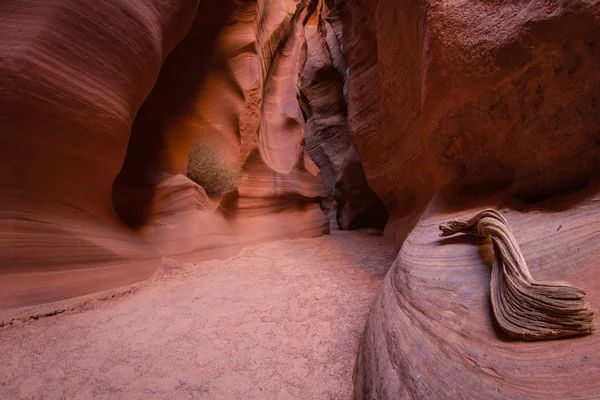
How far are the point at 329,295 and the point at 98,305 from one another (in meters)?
1.62

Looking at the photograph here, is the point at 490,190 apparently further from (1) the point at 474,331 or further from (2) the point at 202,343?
(2) the point at 202,343

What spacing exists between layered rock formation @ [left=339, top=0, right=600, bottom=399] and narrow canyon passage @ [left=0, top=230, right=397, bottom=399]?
0.27m

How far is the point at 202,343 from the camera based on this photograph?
4.74 ft

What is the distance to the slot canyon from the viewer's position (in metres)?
0.89

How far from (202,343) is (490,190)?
6.59 ft

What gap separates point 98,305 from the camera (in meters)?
1.97

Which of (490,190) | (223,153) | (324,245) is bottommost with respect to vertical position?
(324,245)

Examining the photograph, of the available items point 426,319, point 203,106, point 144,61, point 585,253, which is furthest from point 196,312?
point 203,106

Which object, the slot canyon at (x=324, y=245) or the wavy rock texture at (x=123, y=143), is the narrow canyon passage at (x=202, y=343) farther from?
the wavy rock texture at (x=123, y=143)

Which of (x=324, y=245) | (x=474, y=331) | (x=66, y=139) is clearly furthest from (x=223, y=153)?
(x=474, y=331)

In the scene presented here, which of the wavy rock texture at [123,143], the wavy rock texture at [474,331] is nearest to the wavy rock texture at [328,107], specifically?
the wavy rock texture at [123,143]

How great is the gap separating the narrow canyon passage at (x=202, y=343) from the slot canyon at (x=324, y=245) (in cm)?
1

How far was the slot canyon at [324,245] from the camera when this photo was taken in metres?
0.89

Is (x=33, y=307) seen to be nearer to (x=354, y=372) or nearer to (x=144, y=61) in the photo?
(x=354, y=372)
